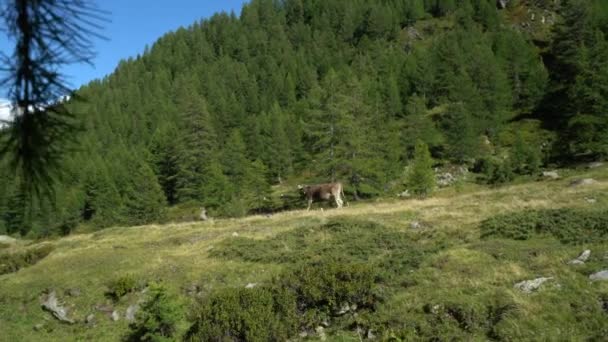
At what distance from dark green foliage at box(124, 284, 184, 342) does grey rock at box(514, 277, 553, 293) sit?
8.33 metres

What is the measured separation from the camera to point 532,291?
987 centimetres

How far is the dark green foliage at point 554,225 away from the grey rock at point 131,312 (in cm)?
1181

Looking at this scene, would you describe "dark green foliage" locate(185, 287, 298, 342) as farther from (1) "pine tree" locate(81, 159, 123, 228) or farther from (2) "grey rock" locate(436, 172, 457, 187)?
(1) "pine tree" locate(81, 159, 123, 228)

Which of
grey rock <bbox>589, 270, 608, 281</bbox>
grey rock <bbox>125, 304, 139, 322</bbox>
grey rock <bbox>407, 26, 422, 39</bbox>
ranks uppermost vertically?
grey rock <bbox>407, 26, 422, 39</bbox>

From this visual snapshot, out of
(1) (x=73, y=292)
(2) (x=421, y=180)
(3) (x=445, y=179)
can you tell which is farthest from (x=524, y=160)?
(1) (x=73, y=292)

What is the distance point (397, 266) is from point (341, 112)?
32.4 meters

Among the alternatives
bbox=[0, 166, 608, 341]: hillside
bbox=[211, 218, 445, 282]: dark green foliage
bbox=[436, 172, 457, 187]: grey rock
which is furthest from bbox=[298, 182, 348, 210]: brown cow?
bbox=[436, 172, 457, 187]: grey rock

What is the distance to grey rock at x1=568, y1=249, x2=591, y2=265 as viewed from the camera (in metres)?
10.7

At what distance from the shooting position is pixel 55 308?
16344 millimetres

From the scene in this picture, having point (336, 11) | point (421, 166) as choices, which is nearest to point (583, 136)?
point (421, 166)

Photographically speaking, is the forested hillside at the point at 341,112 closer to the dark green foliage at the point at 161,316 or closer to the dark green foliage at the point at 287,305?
the dark green foliage at the point at 161,316

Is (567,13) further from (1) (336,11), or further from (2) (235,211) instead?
(1) (336,11)

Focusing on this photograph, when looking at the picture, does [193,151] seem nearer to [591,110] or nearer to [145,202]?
[145,202]

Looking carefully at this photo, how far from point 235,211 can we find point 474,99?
42.7m
